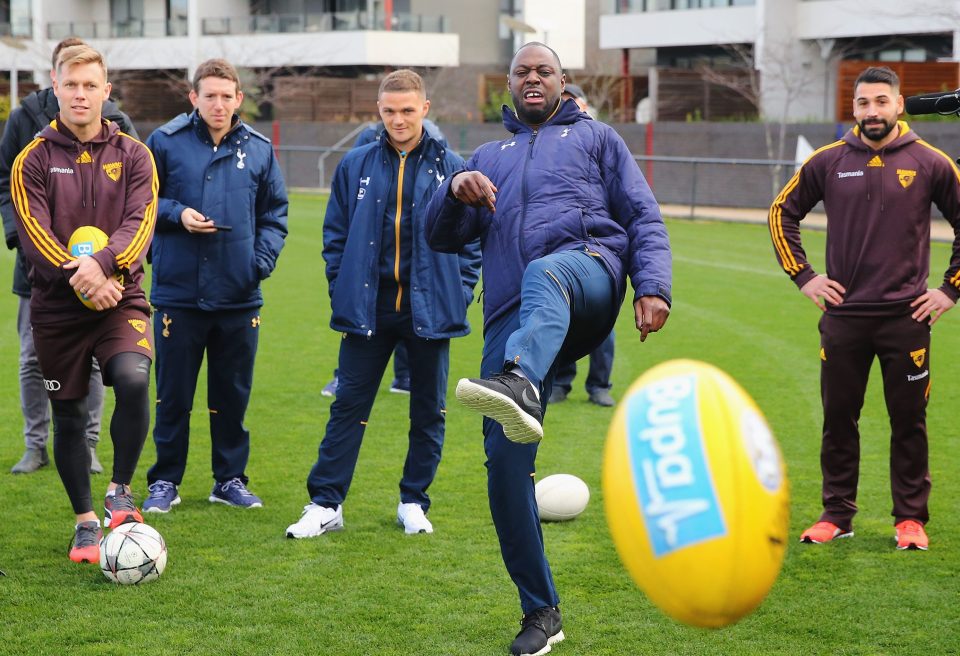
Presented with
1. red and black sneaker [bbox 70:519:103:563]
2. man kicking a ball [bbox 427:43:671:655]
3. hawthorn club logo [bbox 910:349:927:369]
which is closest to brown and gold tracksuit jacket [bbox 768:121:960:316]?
hawthorn club logo [bbox 910:349:927:369]

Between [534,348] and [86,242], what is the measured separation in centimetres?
250

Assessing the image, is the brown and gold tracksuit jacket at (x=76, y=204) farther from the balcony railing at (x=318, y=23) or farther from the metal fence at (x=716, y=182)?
the balcony railing at (x=318, y=23)

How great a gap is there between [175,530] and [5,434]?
2871 millimetres

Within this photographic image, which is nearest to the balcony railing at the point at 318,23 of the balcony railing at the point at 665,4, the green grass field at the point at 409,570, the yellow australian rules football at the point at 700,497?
A: the balcony railing at the point at 665,4

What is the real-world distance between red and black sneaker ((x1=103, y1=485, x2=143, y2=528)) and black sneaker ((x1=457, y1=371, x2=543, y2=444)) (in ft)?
8.25

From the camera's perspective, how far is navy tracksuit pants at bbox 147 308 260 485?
6.90 m

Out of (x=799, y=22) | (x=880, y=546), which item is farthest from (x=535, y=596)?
(x=799, y=22)

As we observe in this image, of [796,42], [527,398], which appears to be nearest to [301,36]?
[796,42]

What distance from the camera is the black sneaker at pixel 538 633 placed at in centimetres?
496

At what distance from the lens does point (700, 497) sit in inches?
141

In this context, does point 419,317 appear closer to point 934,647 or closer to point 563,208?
point 563,208

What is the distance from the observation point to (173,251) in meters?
6.84

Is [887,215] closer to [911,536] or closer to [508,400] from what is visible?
[911,536]

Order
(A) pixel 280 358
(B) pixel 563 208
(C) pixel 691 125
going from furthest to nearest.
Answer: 1. (C) pixel 691 125
2. (A) pixel 280 358
3. (B) pixel 563 208
